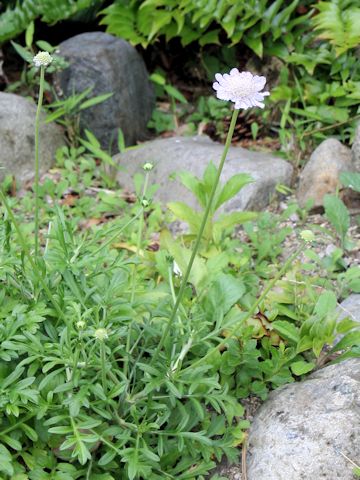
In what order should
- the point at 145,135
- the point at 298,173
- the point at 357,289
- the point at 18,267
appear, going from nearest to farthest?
1. the point at 18,267
2. the point at 357,289
3. the point at 298,173
4. the point at 145,135

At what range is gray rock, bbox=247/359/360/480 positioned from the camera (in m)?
2.08

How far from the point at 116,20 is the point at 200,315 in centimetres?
331

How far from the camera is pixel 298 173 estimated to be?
3.97m

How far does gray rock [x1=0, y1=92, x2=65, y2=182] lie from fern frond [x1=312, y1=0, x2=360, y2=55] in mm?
1863

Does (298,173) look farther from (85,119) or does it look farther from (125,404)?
(125,404)

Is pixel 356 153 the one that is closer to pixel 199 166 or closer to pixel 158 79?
pixel 199 166

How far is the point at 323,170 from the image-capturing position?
3.64m

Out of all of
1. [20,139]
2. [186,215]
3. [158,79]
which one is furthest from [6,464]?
[158,79]

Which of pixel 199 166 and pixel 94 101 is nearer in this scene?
pixel 199 166

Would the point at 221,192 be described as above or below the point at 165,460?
above

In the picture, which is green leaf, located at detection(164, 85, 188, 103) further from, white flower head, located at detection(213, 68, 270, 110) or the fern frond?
white flower head, located at detection(213, 68, 270, 110)

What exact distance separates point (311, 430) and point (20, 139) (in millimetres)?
2839

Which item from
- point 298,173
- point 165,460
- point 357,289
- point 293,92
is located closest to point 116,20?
point 293,92

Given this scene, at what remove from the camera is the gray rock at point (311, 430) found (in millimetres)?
2080
